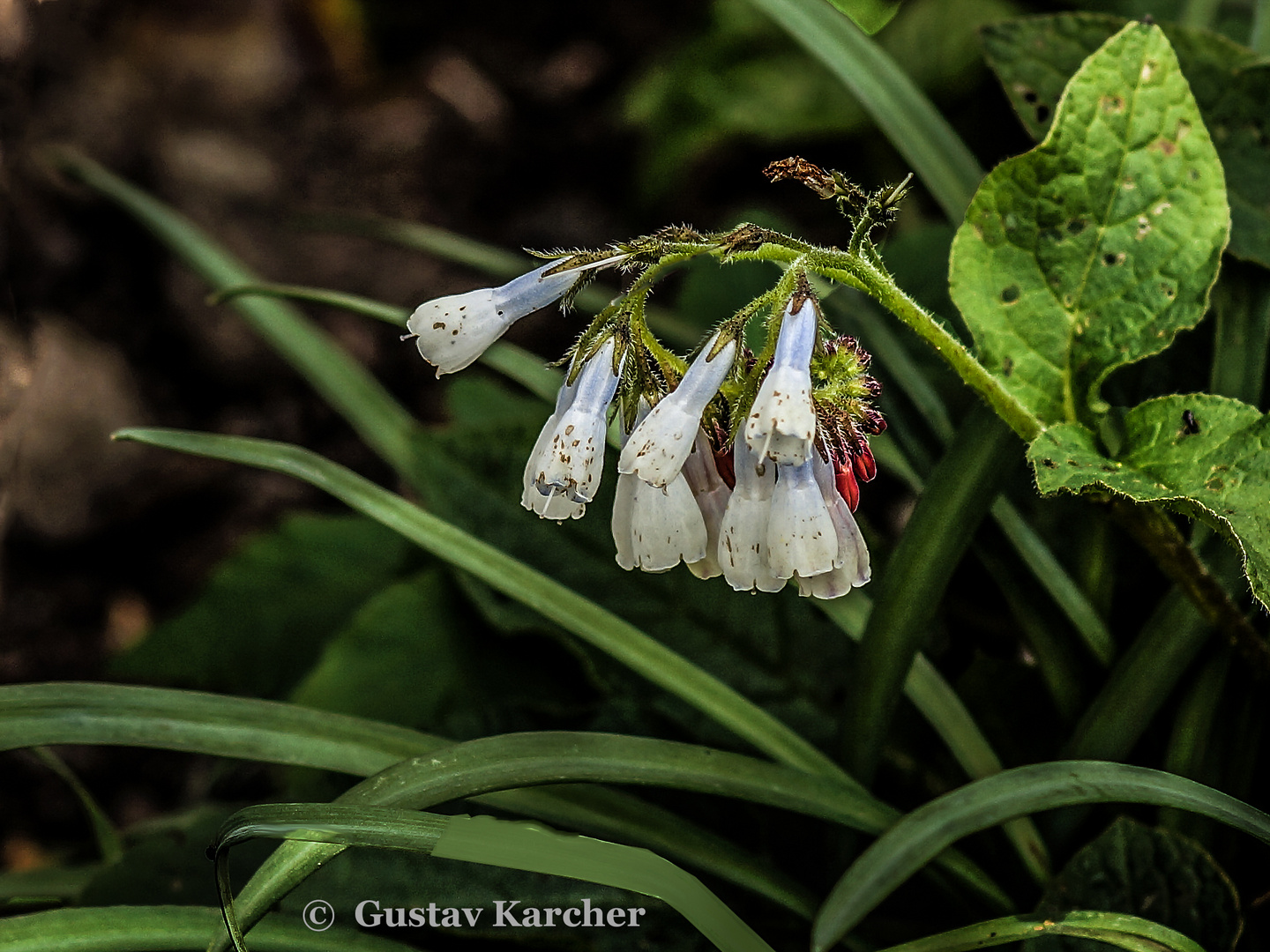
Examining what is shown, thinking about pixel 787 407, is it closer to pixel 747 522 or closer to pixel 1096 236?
pixel 747 522

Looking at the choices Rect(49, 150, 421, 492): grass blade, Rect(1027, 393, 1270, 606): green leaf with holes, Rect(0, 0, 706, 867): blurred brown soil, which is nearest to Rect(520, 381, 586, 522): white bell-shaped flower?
Rect(1027, 393, 1270, 606): green leaf with holes

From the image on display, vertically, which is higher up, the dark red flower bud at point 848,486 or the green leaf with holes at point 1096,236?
the green leaf with holes at point 1096,236

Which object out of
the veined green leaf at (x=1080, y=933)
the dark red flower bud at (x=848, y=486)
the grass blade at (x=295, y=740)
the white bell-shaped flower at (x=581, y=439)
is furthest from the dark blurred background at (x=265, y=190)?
the veined green leaf at (x=1080, y=933)

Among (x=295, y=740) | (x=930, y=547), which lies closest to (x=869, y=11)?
(x=930, y=547)

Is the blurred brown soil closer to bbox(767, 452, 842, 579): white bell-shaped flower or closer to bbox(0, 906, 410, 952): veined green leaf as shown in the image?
bbox(0, 906, 410, 952): veined green leaf

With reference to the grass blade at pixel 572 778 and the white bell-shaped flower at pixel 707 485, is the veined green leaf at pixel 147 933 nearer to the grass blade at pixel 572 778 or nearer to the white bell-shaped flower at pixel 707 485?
the grass blade at pixel 572 778

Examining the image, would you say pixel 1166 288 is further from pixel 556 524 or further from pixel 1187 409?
pixel 556 524

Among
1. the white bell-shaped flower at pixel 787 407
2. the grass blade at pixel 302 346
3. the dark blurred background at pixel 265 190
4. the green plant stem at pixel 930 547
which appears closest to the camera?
the white bell-shaped flower at pixel 787 407
